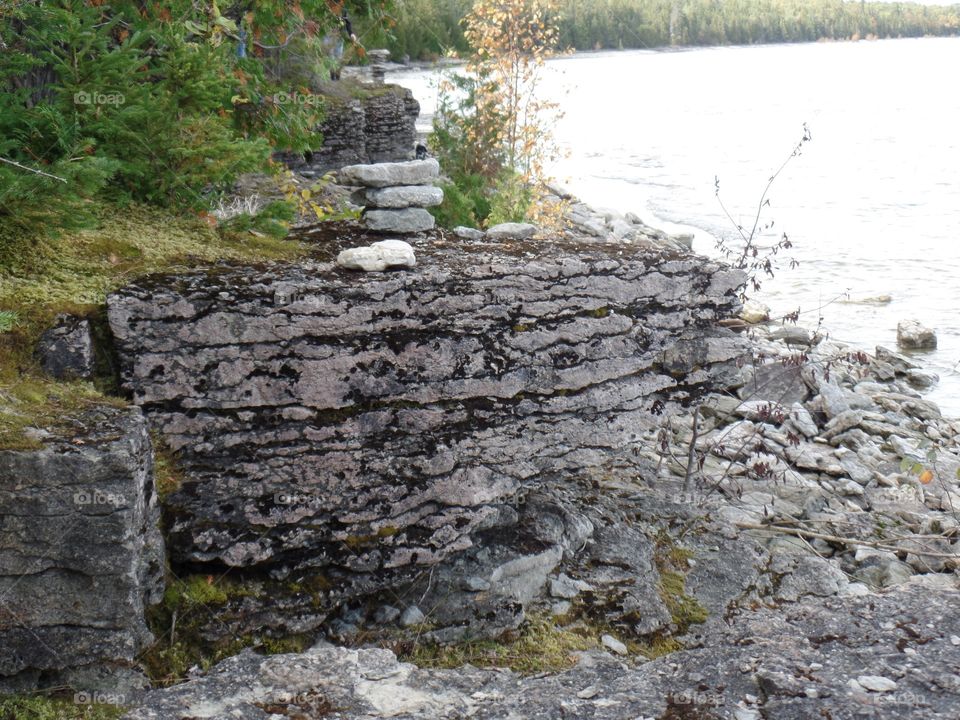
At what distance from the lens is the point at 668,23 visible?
18609 millimetres

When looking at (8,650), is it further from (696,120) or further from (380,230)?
(696,120)

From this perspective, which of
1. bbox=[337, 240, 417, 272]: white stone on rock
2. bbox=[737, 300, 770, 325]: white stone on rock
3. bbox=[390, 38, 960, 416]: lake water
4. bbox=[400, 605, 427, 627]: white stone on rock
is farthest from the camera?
bbox=[390, 38, 960, 416]: lake water

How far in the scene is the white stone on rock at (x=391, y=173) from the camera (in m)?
5.87

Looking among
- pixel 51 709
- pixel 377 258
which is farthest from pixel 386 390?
pixel 51 709

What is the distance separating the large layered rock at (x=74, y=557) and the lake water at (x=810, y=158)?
802cm

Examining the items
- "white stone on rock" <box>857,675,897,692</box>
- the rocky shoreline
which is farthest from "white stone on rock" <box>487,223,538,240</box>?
"white stone on rock" <box>857,675,897,692</box>

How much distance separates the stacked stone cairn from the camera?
594cm

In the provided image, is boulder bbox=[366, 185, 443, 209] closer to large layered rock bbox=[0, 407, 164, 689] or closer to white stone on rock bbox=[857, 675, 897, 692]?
large layered rock bbox=[0, 407, 164, 689]

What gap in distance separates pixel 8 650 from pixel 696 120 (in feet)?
88.3

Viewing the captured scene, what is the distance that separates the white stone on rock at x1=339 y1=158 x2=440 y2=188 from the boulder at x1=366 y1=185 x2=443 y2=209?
0.05m

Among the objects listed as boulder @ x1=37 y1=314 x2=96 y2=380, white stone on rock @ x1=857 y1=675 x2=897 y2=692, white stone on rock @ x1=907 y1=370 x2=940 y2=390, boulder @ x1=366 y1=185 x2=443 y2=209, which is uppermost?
boulder @ x1=366 y1=185 x2=443 y2=209

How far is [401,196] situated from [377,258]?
4.00 feet

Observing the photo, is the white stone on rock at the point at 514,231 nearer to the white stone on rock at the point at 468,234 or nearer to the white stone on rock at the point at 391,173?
the white stone on rock at the point at 468,234

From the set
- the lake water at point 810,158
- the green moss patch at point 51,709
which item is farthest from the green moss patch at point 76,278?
the lake water at point 810,158
